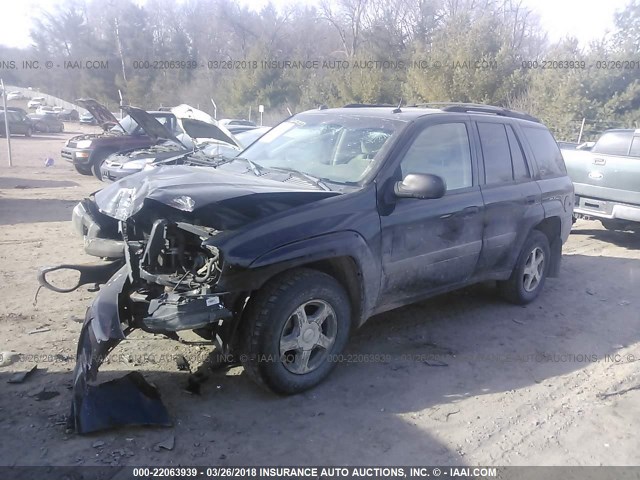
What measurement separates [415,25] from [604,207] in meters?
24.8

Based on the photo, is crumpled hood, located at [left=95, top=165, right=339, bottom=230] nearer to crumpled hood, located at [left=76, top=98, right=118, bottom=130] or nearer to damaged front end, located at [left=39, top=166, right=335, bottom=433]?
damaged front end, located at [left=39, top=166, right=335, bottom=433]

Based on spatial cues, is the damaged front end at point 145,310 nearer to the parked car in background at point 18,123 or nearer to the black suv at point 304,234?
the black suv at point 304,234

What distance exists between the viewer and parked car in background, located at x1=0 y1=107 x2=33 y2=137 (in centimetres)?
2757

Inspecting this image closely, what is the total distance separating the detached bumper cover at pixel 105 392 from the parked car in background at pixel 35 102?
170 feet

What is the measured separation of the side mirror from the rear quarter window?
2168mm

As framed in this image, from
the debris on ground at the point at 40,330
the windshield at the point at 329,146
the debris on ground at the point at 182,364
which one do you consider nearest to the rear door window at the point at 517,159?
the windshield at the point at 329,146

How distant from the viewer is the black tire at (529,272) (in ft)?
17.2

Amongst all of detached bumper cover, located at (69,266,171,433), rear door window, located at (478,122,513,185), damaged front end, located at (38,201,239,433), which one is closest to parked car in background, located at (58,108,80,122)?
rear door window, located at (478,122,513,185)

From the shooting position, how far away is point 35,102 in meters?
49.1

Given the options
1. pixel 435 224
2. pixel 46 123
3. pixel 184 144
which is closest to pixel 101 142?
pixel 184 144

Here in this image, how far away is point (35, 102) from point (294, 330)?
2143 inches

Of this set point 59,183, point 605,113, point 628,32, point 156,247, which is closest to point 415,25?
point 628,32

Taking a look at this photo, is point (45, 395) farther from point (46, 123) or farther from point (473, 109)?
point (46, 123)

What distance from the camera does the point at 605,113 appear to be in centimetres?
2031
